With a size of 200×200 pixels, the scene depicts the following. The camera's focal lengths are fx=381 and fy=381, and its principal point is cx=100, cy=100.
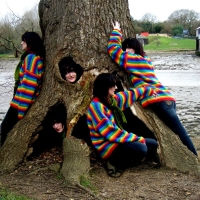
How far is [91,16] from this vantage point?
5.29 meters

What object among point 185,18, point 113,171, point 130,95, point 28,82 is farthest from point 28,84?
point 185,18

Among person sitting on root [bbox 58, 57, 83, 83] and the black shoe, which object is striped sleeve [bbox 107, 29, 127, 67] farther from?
the black shoe

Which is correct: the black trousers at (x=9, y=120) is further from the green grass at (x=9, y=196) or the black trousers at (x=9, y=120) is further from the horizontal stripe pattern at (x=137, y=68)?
the horizontal stripe pattern at (x=137, y=68)

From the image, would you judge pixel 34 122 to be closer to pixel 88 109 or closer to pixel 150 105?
pixel 88 109

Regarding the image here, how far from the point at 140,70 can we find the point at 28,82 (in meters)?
1.53

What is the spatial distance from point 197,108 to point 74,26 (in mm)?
7496

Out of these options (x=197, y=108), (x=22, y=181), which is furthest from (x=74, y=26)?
(x=197, y=108)

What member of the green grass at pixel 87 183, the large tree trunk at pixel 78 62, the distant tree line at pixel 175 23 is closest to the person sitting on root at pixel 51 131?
the large tree trunk at pixel 78 62

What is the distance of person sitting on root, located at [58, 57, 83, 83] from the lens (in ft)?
16.7

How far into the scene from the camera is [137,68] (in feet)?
16.8

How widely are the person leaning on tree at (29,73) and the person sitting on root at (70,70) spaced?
35 centimetres

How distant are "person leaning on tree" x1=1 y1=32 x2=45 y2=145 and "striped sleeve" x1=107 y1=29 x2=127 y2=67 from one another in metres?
1.00

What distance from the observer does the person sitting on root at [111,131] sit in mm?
4574

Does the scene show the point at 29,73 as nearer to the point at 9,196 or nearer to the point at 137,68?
the point at 137,68
